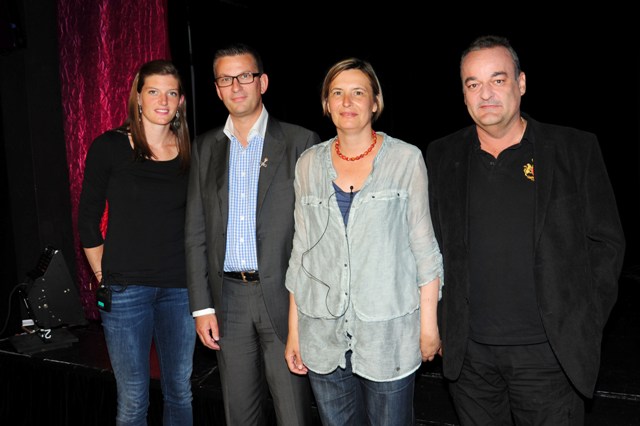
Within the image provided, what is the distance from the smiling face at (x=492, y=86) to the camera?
5.78 ft

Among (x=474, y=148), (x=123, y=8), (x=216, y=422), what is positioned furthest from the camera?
(x=123, y=8)

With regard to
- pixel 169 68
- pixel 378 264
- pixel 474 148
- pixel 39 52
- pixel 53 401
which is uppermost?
pixel 39 52

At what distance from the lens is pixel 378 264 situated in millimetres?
1764

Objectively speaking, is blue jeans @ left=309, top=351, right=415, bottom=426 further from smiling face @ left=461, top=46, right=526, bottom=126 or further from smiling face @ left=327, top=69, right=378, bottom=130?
smiling face @ left=461, top=46, right=526, bottom=126

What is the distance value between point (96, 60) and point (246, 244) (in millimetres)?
2902

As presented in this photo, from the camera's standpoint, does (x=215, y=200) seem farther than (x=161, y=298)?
No

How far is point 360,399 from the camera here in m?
1.92

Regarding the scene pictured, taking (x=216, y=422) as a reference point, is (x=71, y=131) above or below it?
above

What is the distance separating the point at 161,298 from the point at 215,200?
0.50m

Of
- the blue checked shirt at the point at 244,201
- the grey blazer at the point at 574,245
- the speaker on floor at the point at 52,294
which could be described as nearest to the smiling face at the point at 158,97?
the blue checked shirt at the point at 244,201

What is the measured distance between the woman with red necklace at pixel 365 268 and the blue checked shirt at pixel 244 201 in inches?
11.8

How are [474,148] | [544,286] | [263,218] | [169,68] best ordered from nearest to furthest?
[544,286] → [474,148] → [263,218] → [169,68]

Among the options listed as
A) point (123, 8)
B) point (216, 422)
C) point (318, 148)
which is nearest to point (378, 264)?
point (318, 148)

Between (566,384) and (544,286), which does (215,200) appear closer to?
(544,286)
